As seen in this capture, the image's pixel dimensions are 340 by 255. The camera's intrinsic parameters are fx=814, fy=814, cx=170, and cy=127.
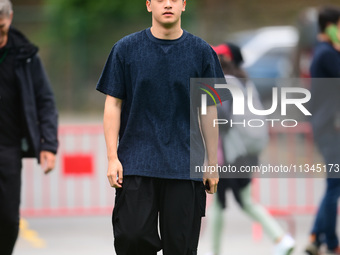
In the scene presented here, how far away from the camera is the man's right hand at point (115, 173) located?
4.12 meters

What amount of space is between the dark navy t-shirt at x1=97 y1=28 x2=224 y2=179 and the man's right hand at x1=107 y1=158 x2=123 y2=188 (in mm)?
37

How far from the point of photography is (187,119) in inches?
165

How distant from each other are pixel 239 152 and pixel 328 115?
91 centimetres

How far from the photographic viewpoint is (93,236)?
782 centimetres

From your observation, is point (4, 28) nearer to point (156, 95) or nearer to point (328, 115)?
point (156, 95)

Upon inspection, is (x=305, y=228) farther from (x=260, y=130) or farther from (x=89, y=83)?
(x=89, y=83)

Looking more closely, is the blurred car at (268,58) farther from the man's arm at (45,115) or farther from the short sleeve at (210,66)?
the short sleeve at (210,66)

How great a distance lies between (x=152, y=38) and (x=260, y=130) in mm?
2260

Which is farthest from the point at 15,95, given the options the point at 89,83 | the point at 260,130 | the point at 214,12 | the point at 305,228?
the point at 214,12

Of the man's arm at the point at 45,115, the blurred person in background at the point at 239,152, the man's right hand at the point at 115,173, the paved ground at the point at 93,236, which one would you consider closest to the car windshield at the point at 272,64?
the paved ground at the point at 93,236

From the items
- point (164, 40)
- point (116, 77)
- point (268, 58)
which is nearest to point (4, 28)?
point (116, 77)

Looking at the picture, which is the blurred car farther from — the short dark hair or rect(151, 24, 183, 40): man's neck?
rect(151, 24, 183, 40): man's neck

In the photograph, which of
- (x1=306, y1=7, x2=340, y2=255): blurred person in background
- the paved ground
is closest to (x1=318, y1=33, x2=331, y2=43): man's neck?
(x1=306, y1=7, x2=340, y2=255): blurred person in background

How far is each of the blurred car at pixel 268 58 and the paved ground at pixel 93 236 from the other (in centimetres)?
728
